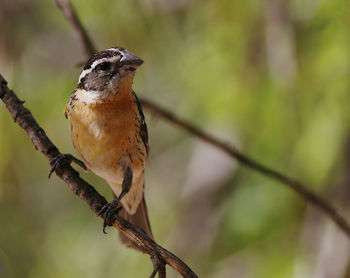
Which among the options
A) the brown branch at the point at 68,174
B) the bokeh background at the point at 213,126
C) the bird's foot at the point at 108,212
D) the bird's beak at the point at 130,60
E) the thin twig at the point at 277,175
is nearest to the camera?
the brown branch at the point at 68,174

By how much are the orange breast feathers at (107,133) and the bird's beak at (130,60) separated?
304mm

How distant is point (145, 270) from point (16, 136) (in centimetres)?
156

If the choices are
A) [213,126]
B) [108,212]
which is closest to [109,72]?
[108,212]

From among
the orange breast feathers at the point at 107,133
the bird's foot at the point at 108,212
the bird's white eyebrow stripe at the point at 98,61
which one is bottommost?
the bird's foot at the point at 108,212

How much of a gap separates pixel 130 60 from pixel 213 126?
4.93 ft

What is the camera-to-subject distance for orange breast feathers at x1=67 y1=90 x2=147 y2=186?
3906 mm

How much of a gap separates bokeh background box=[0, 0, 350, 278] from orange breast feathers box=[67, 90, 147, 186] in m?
0.46

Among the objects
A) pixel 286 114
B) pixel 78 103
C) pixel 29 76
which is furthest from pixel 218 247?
pixel 29 76

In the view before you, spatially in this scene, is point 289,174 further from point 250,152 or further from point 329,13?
point 329,13

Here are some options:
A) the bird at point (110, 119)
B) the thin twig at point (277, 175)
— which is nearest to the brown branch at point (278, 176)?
the thin twig at point (277, 175)

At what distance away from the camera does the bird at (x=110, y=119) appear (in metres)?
3.76

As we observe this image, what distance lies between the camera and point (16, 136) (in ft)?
16.9

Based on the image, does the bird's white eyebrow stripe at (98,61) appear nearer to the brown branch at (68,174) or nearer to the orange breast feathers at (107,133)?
the orange breast feathers at (107,133)

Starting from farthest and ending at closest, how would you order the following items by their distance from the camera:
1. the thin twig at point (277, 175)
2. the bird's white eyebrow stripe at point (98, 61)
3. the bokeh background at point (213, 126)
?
the bokeh background at point (213, 126) < the thin twig at point (277, 175) < the bird's white eyebrow stripe at point (98, 61)
